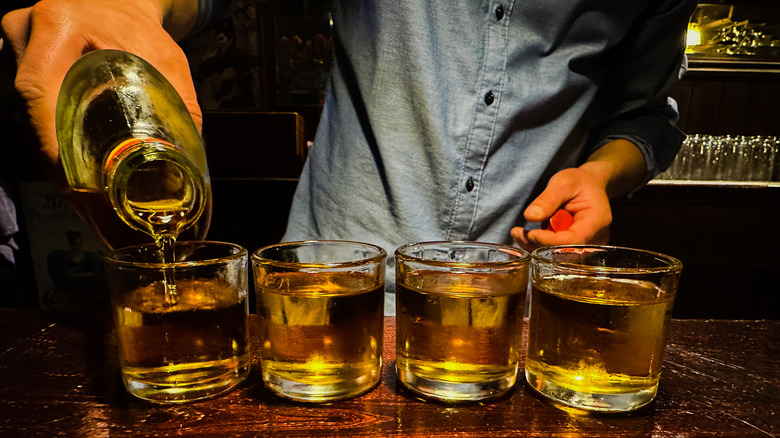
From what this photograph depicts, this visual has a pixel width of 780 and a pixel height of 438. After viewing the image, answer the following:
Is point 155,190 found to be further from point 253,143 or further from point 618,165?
point 253,143

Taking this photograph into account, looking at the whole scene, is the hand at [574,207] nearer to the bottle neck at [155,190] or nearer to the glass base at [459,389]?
the glass base at [459,389]

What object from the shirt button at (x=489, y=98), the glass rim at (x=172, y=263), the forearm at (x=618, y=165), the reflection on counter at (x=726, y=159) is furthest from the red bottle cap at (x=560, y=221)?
the reflection on counter at (x=726, y=159)

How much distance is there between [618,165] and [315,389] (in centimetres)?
103

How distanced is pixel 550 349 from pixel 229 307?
41cm

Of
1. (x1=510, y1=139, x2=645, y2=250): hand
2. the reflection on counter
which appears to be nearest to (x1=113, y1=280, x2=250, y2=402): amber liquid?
(x1=510, y1=139, x2=645, y2=250): hand

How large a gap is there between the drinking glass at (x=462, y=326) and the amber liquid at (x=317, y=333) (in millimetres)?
62

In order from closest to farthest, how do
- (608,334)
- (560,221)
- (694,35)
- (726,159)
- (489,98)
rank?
(608,334)
(560,221)
(489,98)
(726,159)
(694,35)

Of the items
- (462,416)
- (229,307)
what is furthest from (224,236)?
(462,416)

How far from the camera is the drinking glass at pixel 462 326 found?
0.64 meters

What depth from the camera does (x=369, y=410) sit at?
627mm

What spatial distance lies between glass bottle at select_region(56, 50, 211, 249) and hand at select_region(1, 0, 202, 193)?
0.02 m

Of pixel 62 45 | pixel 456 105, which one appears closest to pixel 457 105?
pixel 456 105

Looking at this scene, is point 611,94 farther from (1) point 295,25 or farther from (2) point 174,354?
(1) point 295,25

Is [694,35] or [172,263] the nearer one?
[172,263]
